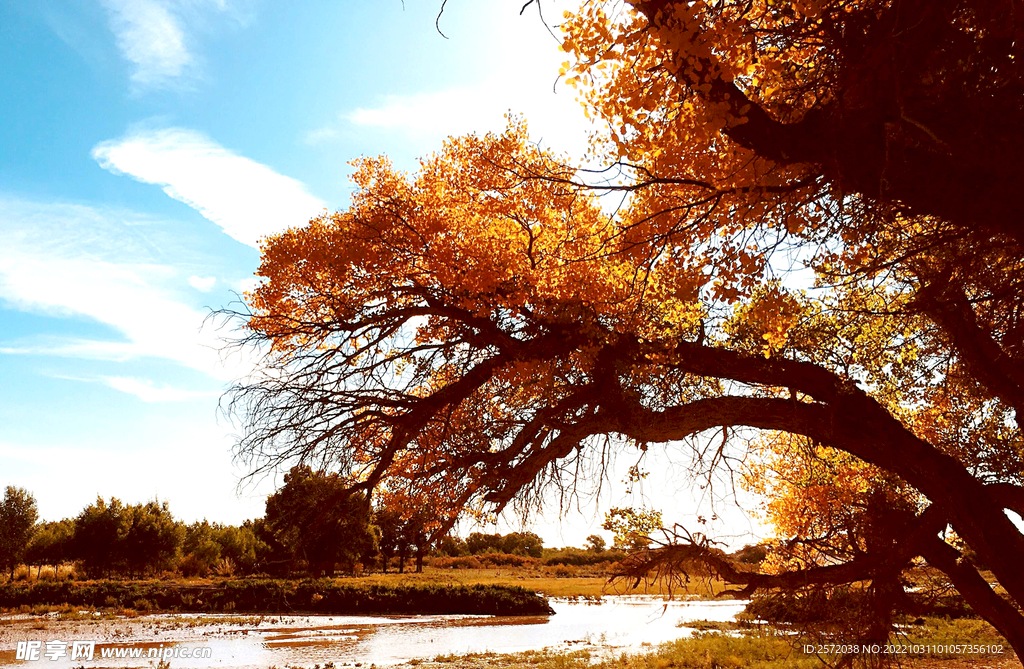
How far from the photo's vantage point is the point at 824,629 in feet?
31.1

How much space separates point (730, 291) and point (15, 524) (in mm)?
51788

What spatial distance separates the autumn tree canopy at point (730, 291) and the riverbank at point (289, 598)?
23.9 metres

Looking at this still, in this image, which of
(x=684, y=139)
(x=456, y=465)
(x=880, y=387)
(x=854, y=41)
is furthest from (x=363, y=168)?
(x=880, y=387)

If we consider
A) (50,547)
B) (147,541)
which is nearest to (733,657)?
(147,541)

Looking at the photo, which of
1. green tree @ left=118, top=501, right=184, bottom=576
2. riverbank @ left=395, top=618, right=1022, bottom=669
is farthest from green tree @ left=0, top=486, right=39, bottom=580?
riverbank @ left=395, top=618, right=1022, bottom=669

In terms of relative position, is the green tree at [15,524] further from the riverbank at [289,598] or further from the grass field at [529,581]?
the grass field at [529,581]

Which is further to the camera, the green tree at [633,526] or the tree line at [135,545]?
the tree line at [135,545]

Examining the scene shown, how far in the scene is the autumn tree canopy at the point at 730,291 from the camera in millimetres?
3984

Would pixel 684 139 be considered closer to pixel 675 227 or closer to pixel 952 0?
pixel 675 227

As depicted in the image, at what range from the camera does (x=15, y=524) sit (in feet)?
137

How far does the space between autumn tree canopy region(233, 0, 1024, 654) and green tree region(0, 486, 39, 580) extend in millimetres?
44336

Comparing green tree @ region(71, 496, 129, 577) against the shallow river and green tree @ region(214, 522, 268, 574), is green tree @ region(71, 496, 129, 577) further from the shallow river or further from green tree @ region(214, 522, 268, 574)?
the shallow river

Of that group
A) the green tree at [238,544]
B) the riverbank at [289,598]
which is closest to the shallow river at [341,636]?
the riverbank at [289,598]

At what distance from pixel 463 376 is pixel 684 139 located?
16.7 feet
